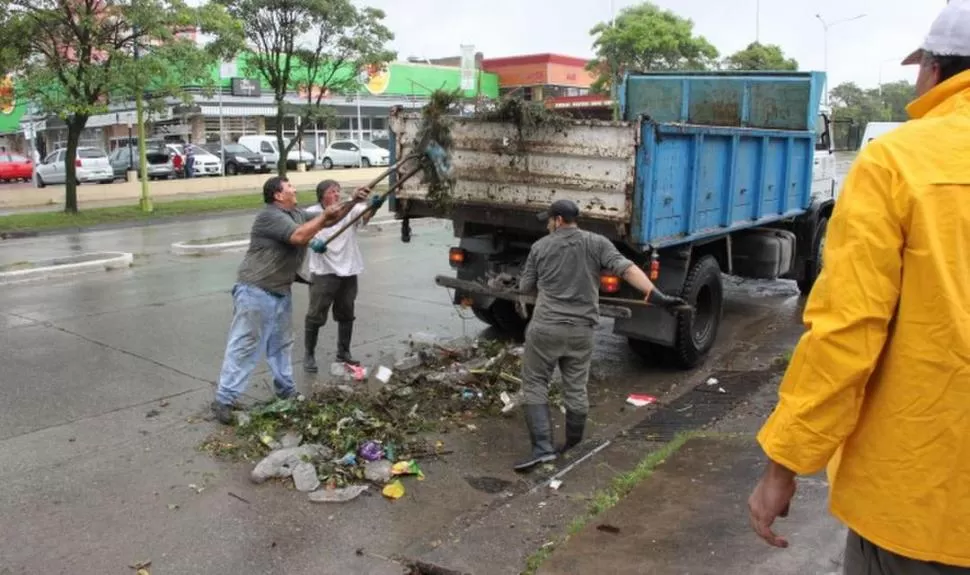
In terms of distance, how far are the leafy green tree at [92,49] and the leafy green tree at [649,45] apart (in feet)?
68.8

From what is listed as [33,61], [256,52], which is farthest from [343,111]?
[33,61]

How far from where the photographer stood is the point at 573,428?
5.30m

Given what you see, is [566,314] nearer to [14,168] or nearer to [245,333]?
[245,333]

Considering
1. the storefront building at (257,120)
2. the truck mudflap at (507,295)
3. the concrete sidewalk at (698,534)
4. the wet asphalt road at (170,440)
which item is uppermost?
the storefront building at (257,120)

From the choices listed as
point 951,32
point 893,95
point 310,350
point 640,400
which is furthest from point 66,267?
point 893,95

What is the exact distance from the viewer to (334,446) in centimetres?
520

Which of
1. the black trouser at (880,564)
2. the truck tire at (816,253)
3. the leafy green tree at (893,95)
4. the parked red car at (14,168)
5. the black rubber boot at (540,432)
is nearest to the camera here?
the black trouser at (880,564)

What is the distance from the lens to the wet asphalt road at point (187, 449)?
13.2 feet

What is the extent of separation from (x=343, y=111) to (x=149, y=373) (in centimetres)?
4153

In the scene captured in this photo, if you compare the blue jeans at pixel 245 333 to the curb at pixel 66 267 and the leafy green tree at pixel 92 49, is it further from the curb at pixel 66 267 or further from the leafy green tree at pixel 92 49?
the leafy green tree at pixel 92 49

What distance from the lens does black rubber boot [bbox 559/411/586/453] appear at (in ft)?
17.3

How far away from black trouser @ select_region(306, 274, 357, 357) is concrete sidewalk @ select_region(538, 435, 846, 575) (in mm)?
3322

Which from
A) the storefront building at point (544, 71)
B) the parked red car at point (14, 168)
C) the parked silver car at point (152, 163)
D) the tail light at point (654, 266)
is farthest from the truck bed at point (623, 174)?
the storefront building at point (544, 71)

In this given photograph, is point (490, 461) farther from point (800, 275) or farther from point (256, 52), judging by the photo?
point (256, 52)
